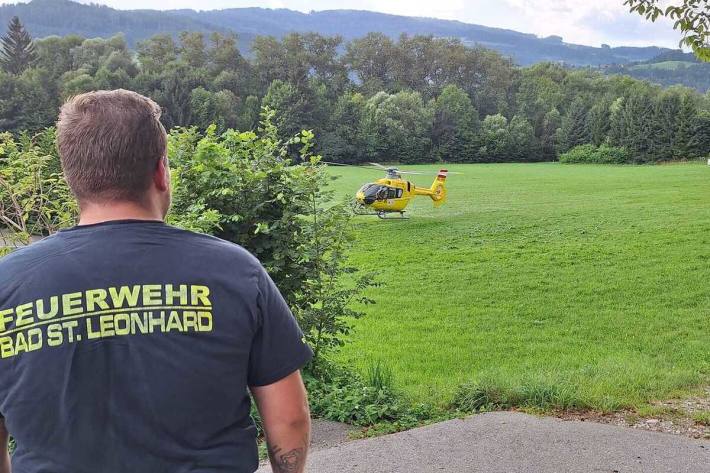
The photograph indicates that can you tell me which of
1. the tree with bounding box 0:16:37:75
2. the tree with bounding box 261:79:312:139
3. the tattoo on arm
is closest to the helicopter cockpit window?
the tattoo on arm

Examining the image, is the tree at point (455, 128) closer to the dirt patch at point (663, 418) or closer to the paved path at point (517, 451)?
the dirt patch at point (663, 418)

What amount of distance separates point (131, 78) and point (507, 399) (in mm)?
87282

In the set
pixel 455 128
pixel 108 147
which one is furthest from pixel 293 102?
pixel 108 147

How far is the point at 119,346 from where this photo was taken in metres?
1.78

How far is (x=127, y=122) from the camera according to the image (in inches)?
72.5

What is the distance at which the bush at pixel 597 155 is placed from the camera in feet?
273

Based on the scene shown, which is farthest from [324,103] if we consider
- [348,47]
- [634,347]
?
[634,347]

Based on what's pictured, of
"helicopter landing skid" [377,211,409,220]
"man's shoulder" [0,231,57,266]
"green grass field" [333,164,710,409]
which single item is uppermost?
"man's shoulder" [0,231,57,266]

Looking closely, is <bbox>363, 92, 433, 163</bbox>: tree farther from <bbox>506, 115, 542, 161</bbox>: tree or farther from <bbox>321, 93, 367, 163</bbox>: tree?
<bbox>506, 115, 542, 161</bbox>: tree

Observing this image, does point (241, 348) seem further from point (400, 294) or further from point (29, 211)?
point (400, 294)

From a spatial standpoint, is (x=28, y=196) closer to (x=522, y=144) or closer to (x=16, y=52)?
(x=522, y=144)

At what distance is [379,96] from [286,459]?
9776cm

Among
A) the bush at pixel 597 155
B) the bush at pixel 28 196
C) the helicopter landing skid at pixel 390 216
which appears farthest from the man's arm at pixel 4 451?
the bush at pixel 597 155

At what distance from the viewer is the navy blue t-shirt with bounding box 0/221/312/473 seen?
1.77 meters
